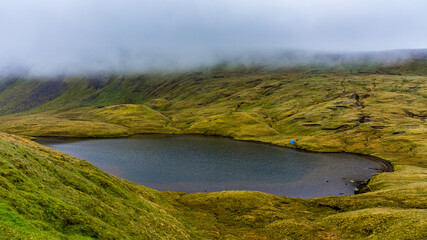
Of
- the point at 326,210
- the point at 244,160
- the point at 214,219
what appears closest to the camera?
the point at 214,219

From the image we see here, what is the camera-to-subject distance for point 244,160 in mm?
115312

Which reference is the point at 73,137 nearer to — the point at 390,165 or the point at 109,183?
the point at 109,183

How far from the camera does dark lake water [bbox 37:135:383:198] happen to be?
8150cm

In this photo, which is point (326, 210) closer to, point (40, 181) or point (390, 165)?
point (40, 181)

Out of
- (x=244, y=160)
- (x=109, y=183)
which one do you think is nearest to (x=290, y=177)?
(x=244, y=160)

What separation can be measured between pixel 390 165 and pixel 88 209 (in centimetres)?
12730

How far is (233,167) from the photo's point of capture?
104 m

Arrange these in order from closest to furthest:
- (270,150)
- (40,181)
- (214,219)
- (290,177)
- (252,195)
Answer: (40,181), (214,219), (252,195), (290,177), (270,150)

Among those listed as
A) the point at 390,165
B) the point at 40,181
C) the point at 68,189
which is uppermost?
the point at 40,181

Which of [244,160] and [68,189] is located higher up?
[68,189]

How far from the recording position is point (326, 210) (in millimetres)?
53594

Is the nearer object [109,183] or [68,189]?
[68,189]

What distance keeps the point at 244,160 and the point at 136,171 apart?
51870 mm

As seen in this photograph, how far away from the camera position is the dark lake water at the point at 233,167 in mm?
81500
